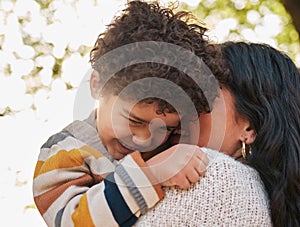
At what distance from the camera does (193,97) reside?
1.86 meters

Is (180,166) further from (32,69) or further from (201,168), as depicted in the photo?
(32,69)

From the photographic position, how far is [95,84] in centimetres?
195

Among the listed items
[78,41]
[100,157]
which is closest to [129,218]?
[100,157]

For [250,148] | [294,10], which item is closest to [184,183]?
[250,148]

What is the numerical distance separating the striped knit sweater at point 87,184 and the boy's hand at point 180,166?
0.08 ft

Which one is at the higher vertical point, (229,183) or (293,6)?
(293,6)

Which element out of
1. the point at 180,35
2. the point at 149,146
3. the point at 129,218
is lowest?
the point at 129,218

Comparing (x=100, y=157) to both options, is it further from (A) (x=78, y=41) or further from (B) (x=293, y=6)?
(A) (x=78, y=41)

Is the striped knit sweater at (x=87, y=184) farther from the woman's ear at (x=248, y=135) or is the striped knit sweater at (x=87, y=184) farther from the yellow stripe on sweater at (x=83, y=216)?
the woman's ear at (x=248, y=135)

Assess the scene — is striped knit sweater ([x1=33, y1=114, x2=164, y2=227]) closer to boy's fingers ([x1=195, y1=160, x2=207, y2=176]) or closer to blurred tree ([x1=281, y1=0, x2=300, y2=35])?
boy's fingers ([x1=195, y1=160, x2=207, y2=176])

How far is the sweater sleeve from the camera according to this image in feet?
5.45

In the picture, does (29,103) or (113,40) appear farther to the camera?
(29,103)

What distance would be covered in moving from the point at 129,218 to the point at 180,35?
0.46 metres

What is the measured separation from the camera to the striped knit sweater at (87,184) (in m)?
1.66
